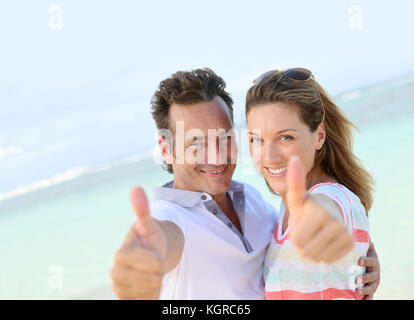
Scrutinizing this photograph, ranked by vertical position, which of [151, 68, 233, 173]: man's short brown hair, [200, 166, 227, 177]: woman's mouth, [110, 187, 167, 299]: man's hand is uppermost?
[151, 68, 233, 173]: man's short brown hair

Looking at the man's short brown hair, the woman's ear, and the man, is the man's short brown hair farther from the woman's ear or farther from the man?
the woman's ear

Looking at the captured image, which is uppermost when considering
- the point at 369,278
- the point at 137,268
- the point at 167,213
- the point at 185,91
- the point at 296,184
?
the point at 185,91

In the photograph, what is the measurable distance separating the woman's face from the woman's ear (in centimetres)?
7

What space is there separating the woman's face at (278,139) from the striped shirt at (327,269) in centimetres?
20

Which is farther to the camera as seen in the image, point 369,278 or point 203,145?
point 203,145

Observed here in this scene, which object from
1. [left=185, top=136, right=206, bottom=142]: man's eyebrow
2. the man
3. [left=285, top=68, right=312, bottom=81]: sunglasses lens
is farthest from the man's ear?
[left=285, top=68, right=312, bottom=81]: sunglasses lens

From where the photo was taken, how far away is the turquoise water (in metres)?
6.05

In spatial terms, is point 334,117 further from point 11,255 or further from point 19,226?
point 19,226

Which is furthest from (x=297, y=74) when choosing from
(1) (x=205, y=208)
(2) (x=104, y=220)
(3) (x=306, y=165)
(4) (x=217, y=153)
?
(2) (x=104, y=220)

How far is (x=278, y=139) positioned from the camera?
236 centimetres

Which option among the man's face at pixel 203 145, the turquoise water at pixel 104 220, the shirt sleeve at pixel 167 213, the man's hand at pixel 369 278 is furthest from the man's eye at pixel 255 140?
the turquoise water at pixel 104 220

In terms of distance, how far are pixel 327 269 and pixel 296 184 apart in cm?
84

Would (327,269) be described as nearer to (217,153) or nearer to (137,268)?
(217,153)
